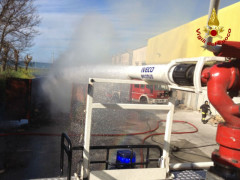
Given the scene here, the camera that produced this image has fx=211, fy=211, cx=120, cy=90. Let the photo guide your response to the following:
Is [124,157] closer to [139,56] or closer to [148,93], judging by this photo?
[148,93]

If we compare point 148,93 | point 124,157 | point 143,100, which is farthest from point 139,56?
point 124,157

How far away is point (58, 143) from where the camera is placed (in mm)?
7027

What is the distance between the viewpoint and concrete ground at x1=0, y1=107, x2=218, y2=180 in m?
5.35

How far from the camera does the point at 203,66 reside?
202 cm

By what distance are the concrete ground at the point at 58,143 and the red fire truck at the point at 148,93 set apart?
2604 millimetres

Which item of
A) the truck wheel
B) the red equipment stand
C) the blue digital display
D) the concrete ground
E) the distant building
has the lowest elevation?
the concrete ground

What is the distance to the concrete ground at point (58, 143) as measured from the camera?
17.6ft

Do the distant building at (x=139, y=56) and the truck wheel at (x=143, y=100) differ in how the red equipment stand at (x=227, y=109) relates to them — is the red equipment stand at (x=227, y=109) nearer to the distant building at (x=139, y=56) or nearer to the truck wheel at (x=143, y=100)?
the truck wheel at (x=143, y=100)

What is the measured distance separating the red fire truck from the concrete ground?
2.60 m

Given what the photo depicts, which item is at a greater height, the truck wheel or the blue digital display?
the blue digital display

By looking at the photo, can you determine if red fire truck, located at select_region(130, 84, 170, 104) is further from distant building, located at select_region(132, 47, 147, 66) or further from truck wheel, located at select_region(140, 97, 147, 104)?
distant building, located at select_region(132, 47, 147, 66)

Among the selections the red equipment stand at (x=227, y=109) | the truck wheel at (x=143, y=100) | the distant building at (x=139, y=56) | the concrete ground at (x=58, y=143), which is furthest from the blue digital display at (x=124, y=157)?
the distant building at (x=139, y=56)

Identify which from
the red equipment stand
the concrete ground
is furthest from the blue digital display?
the concrete ground

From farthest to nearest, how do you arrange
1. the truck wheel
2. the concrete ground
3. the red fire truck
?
1. the truck wheel
2. the red fire truck
3. the concrete ground
